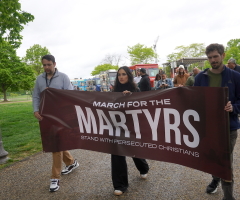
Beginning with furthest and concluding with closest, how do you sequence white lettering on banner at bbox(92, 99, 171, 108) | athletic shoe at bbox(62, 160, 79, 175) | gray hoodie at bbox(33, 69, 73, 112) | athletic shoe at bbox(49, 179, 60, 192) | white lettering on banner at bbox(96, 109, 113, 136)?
athletic shoe at bbox(62, 160, 79, 175) → gray hoodie at bbox(33, 69, 73, 112) → athletic shoe at bbox(49, 179, 60, 192) → white lettering on banner at bbox(96, 109, 113, 136) → white lettering on banner at bbox(92, 99, 171, 108)

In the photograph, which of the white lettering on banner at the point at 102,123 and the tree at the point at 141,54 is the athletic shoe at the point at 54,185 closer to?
the white lettering on banner at the point at 102,123

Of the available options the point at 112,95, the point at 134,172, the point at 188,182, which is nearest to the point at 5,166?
the point at 134,172

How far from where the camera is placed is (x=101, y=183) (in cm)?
369

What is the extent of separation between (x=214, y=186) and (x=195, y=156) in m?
0.80

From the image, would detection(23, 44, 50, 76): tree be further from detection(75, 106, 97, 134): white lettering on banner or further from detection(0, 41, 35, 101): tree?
detection(75, 106, 97, 134): white lettering on banner

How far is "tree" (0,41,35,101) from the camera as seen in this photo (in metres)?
35.1

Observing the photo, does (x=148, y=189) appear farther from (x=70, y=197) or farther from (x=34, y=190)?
(x=34, y=190)

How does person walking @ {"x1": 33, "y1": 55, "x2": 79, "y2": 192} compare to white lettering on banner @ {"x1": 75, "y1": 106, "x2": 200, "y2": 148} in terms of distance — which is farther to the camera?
person walking @ {"x1": 33, "y1": 55, "x2": 79, "y2": 192}

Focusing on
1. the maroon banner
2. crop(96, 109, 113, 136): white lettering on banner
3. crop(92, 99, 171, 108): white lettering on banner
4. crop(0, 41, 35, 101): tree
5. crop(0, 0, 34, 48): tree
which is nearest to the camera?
the maroon banner

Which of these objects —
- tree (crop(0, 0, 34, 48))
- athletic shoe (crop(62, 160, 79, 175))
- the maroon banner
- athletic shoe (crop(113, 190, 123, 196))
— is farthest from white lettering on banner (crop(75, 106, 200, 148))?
tree (crop(0, 0, 34, 48))

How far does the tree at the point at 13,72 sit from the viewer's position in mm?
35131

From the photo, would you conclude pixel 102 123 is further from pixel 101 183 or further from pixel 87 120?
pixel 101 183

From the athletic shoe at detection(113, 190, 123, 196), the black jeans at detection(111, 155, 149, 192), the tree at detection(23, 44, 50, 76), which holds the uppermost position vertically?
the tree at detection(23, 44, 50, 76)

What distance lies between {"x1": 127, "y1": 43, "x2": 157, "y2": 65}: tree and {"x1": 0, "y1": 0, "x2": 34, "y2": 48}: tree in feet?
151
